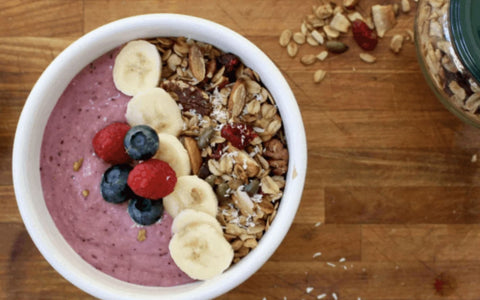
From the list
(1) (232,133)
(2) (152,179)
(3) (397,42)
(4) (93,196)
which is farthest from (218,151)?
(3) (397,42)

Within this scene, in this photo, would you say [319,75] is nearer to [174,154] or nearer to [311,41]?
[311,41]

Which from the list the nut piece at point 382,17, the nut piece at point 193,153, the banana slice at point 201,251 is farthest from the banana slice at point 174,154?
the nut piece at point 382,17

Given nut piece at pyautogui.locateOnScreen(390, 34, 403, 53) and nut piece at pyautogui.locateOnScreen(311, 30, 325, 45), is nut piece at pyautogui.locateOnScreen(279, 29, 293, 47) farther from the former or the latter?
nut piece at pyautogui.locateOnScreen(390, 34, 403, 53)

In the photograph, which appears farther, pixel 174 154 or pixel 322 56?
pixel 322 56

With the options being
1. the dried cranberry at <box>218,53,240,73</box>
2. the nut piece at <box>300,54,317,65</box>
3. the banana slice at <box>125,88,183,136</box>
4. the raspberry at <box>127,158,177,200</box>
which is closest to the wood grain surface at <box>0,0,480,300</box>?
the nut piece at <box>300,54,317,65</box>

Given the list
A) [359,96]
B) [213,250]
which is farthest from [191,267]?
[359,96]

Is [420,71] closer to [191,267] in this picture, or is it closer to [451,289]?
[451,289]
